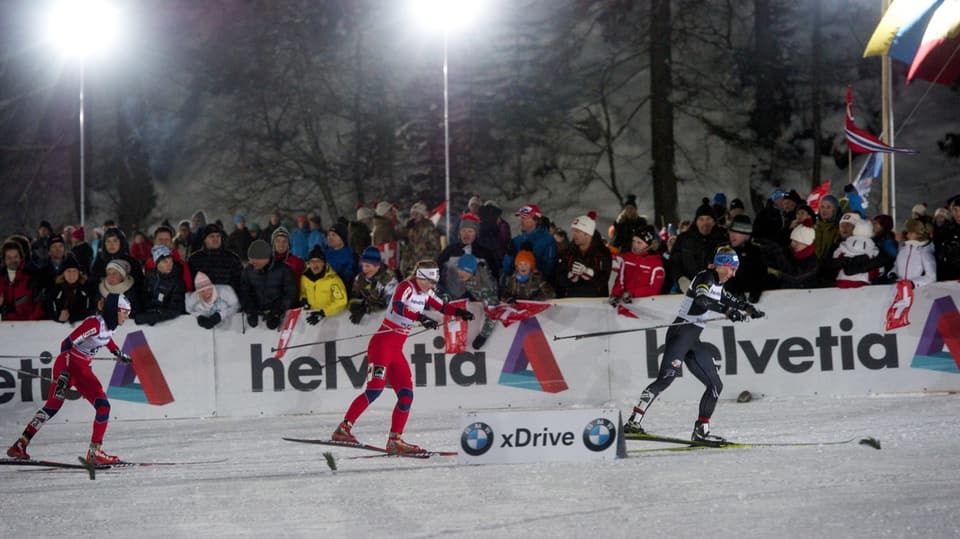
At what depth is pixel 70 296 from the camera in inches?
558

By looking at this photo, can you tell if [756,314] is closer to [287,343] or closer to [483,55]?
[287,343]

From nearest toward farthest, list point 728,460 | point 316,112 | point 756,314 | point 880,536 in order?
point 880,536
point 728,460
point 756,314
point 316,112

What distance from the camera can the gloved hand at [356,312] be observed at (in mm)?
13719

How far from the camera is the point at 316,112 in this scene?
84.5 ft

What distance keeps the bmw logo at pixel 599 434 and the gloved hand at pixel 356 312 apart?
455cm

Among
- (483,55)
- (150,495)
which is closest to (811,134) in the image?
(483,55)

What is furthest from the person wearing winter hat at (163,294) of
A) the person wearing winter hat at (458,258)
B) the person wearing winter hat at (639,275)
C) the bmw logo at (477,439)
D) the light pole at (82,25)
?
the light pole at (82,25)

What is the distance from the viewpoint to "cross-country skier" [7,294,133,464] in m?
11.1

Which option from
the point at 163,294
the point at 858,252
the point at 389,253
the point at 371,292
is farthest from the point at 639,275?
the point at 163,294

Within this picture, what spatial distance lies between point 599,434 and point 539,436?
0.48 meters

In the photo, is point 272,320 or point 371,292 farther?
point 272,320

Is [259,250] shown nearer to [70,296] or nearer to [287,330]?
[287,330]

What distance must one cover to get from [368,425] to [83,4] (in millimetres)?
12496

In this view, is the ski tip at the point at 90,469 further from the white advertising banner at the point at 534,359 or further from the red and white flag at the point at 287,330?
the red and white flag at the point at 287,330
